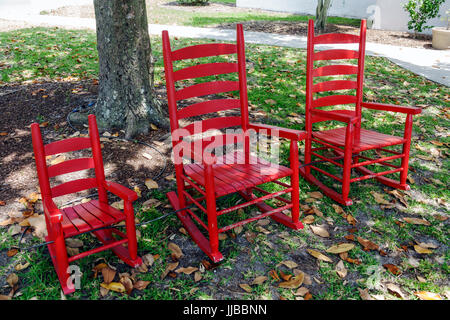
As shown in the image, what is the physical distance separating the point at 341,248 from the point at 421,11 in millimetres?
9456

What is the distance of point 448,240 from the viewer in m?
3.02

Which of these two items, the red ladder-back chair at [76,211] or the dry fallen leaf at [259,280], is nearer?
the red ladder-back chair at [76,211]

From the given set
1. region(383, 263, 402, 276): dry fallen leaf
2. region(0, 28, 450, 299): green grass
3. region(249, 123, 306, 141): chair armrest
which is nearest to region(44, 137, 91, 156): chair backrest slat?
region(0, 28, 450, 299): green grass

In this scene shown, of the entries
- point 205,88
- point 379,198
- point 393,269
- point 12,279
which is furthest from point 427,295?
point 12,279

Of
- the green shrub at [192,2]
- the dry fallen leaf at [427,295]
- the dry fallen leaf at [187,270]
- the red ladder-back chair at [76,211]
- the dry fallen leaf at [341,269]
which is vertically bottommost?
the dry fallen leaf at [427,295]

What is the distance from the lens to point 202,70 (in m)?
3.12

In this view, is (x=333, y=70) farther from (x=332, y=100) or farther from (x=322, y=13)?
(x=322, y=13)

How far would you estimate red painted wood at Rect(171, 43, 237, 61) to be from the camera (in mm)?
2961

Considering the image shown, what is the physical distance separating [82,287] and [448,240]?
2.77 m

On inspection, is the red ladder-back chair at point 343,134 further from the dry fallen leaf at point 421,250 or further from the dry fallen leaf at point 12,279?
the dry fallen leaf at point 12,279

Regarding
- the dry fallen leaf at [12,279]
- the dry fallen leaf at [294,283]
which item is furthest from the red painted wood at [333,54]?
the dry fallen leaf at [12,279]

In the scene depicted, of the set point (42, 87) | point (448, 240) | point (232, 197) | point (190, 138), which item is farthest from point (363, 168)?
point (42, 87)

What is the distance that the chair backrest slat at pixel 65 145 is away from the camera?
2502 mm

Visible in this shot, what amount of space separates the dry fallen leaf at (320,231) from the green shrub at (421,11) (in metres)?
9.10
